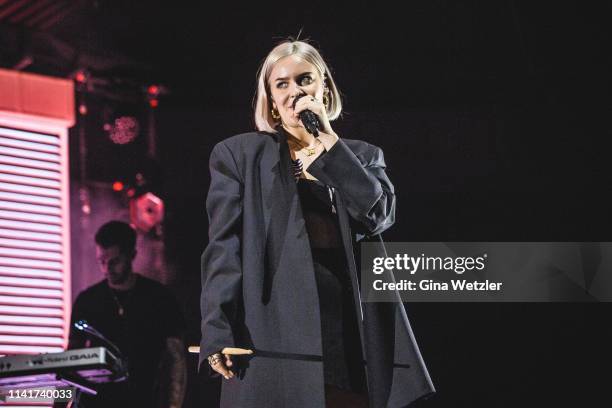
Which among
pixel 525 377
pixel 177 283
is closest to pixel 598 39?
pixel 525 377

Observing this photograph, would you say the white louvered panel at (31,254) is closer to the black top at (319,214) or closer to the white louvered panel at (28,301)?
the white louvered panel at (28,301)

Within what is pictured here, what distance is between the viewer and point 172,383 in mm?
3865

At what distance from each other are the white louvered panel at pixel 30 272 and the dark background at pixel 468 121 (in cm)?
67

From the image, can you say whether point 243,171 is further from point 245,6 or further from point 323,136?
point 245,6

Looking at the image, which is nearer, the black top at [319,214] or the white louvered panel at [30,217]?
the black top at [319,214]

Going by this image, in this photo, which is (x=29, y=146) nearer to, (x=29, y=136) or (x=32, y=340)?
(x=29, y=136)

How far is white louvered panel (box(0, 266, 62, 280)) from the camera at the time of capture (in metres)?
3.65

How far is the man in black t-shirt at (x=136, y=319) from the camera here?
3.77 m

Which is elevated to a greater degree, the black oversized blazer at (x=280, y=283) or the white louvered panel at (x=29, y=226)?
the white louvered panel at (x=29, y=226)

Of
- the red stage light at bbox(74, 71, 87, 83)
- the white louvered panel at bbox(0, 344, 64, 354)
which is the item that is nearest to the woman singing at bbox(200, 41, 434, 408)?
the white louvered panel at bbox(0, 344, 64, 354)

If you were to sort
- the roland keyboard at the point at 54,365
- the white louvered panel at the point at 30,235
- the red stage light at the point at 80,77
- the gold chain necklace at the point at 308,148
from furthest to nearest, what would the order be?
the red stage light at the point at 80,77, the white louvered panel at the point at 30,235, the roland keyboard at the point at 54,365, the gold chain necklace at the point at 308,148

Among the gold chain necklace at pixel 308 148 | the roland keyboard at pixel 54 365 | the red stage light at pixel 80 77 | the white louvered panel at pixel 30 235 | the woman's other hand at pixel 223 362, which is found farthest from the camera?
the red stage light at pixel 80 77

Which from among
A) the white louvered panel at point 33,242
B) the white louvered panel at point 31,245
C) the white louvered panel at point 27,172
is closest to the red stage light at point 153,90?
the white louvered panel at point 33,242

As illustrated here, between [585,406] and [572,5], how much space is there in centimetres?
165
